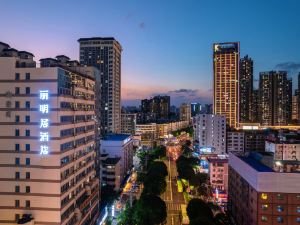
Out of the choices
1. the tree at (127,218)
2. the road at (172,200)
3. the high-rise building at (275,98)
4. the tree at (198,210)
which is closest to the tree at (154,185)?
the road at (172,200)

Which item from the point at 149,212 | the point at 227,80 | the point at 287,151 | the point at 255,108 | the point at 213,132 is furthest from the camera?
the point at 255,108

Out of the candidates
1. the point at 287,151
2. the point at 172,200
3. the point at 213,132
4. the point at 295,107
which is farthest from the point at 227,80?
the point at 287,151

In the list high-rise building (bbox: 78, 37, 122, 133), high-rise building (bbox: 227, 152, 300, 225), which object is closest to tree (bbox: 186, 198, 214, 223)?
high-rise building (bbox: 227, 152, 300, 225)

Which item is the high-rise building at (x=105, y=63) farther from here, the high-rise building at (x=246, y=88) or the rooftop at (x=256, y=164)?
the high-rise building at (x=246, y=88)

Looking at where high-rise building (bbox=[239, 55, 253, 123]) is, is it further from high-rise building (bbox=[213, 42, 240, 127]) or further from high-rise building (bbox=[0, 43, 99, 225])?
high-rise building (bbox=[0, 43, 99, 225])

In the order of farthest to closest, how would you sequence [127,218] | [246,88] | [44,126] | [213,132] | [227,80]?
[246,88]
[227,80]
[213,132]
[127,218]
[44,126]

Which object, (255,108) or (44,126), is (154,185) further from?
(255,108)

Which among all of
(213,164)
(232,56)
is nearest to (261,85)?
(232,56)
